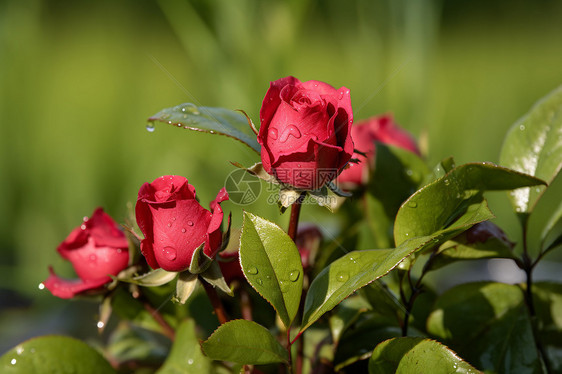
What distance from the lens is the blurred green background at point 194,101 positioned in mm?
1105

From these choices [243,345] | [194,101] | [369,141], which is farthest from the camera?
[194,101]

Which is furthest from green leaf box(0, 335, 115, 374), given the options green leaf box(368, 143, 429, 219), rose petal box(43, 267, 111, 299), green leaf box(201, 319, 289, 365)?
green leaf box(368, 143, 429, 219)

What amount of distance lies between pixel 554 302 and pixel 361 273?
21cm

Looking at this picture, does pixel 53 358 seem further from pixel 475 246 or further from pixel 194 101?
pixel 194 101

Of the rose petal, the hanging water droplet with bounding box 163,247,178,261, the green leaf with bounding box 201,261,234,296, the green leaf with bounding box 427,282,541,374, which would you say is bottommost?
the green leaf with bounding box 427,282,541,374

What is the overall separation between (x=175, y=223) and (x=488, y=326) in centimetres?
23

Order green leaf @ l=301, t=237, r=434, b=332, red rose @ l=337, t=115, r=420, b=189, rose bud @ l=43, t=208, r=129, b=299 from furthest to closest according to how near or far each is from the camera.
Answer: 1. red rose @ l=337, t=115, r=420, b=189
2. rose bud @ l=43, t=208, r=129, b=299
3. green leaf @ l=301, t=237, r=434, b=332

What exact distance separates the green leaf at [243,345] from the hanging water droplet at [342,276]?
5 cm

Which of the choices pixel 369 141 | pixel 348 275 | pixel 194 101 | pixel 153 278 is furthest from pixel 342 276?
pixel 194 101

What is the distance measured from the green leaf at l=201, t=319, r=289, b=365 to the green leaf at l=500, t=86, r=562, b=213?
0.21 m

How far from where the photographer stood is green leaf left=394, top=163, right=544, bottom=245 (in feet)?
0.99

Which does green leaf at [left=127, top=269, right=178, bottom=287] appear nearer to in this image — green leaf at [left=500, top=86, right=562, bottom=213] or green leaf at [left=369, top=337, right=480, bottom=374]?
green leaf at [left=369, top=337, right=480, bottom=374]

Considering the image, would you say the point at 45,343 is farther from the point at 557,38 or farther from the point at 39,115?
the point at 557,38

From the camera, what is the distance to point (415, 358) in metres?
0.28
